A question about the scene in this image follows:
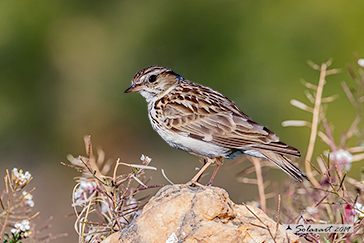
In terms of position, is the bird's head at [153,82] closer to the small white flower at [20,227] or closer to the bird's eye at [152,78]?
the bird's eye at [152,78]

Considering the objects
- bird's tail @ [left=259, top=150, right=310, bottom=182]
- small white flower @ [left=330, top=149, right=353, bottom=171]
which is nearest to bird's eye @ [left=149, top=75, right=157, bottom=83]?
bird's tail @ [left=259, top=150, right=310, bottom=182]

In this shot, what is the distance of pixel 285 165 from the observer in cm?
557

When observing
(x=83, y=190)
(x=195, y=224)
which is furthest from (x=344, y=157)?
(x=83, y=190)

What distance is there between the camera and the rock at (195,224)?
4172mm

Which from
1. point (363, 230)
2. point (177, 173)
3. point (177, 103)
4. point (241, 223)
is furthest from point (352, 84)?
point (241, 223)

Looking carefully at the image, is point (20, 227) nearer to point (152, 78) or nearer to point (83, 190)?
point (83, 190)

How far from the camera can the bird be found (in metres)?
5.80

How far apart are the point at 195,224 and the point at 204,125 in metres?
2.19

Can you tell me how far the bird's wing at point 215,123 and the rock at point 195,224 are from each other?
4.85ft

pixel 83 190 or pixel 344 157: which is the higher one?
pixel 83 190

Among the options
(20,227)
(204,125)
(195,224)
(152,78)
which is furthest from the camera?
(152,78)

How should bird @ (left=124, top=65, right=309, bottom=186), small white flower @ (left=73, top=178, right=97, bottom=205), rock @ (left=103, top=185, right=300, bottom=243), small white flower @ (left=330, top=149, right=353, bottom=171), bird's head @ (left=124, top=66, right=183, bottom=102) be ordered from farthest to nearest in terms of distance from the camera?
bird's head @ (left=124, top=66, right=183, bottom=102) → small white flower @ (left=330, top=149, right=353, bottom=171) → bird @ (left=124, top=65, right=309, bottom=186) → small white flower @ (left=73, top=178, right=97, bottom=205) → rock @ (left=103, top=185, right=300, bottom=243)

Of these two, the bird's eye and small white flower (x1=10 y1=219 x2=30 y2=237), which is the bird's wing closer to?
the bird's eye

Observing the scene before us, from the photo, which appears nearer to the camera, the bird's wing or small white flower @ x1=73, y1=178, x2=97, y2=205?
small white flower @ x1=73, y1=178, x2=97, y2=205
